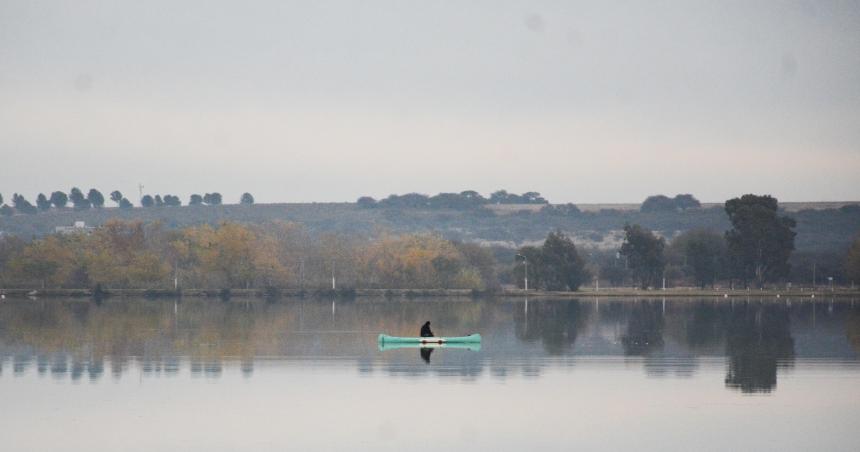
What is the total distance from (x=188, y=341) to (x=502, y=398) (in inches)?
779

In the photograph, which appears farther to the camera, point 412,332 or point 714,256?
point 714,256

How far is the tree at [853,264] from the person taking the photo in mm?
115062

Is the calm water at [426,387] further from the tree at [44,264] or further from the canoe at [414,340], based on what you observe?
the tree at [44,264]

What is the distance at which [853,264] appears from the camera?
115312mm

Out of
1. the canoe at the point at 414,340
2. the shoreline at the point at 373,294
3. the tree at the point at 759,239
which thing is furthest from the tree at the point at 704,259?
the canoe at the point at 414,340

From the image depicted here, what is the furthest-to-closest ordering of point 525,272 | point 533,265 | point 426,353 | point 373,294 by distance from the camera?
point 525,272 → point 533,265 → point 373,294 → point 426,353

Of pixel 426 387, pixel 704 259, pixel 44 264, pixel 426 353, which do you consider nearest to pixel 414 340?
pixel 426 353

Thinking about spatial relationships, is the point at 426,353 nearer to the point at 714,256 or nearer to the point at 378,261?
the point at 378,261

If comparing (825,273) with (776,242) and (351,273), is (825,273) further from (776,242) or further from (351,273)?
(351,273)

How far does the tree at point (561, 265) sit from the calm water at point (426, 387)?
143 ft

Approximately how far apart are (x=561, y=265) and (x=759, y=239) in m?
16.9

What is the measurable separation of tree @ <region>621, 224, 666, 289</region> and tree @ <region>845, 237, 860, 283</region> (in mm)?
17648

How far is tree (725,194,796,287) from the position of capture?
108438 mm

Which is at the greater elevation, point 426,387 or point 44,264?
point 44,264
